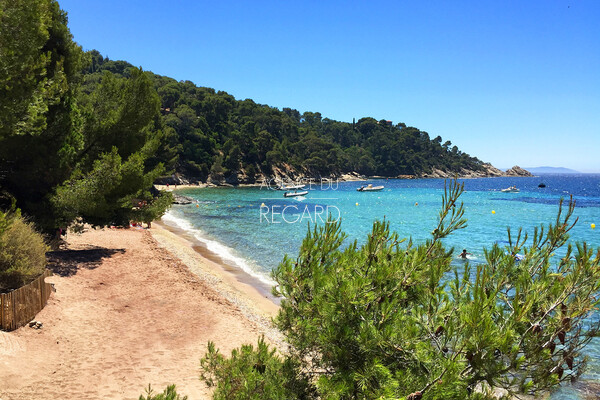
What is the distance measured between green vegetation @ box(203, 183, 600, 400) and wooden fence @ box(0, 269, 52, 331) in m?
6.41

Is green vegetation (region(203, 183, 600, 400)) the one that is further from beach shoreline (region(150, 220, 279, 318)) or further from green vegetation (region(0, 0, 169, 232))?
beach shoreline (region(150, 220, 279, 318))

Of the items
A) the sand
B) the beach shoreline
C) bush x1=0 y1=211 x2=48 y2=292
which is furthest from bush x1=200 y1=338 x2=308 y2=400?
the beach shoreline

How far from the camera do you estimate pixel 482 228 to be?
37906 millimetres

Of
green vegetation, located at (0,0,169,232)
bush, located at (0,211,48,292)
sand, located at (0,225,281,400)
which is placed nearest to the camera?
sand, located at (0,225,281,400)

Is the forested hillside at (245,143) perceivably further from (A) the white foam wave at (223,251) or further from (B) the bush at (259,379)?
(B) the bush at (259,379)

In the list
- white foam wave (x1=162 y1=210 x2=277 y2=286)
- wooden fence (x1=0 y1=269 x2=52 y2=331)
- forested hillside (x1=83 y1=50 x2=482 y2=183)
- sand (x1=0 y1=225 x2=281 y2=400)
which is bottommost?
white foam wave (x1=162 y1=210 x2=277 y2=286)

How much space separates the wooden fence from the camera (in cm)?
814

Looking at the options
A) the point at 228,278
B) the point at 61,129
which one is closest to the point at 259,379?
the point at 61,129

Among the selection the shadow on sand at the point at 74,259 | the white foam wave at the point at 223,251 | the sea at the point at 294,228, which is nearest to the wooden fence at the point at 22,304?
the shadow on sand at the point at 74,259

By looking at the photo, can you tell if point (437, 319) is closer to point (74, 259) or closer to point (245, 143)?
point (74, 259)

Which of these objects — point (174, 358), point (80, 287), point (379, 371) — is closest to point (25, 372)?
point (174, 358)

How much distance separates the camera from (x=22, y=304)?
8.70m

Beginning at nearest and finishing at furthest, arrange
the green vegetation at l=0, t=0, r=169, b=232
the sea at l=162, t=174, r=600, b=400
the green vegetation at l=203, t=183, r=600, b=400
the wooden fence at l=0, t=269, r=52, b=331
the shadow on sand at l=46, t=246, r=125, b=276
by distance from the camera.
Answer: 1. the green vegetation at l=203, t=183, r=600, b=400
2. the wooden fence at l=0, t=269, r=52, b=331
3. the green vegetation at l=0, t=0, r=169, b=232
4. the shadow on sand at l=46, t=246, r=125, b=276
5. the sea at l=162, t=174, r=600, b=400

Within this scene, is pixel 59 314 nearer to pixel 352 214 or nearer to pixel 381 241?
pixel 381 241
